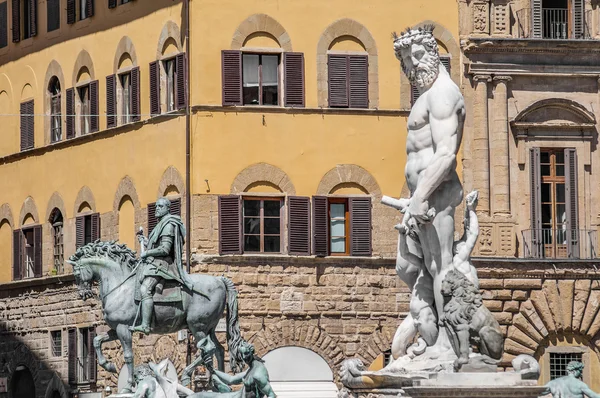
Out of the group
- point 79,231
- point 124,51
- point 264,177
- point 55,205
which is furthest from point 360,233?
point 55,205

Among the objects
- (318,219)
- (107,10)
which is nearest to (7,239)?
(107,10)

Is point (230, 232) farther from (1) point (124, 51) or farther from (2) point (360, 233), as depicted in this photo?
(1) point (124, 51)

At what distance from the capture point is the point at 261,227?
167ft

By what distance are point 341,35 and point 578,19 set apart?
19.6 feet

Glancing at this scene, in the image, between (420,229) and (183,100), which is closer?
(420,229)

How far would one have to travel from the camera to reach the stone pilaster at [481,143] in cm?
5188

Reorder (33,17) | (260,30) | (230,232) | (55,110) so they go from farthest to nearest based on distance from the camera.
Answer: (33,17) → (55,110) → (260,30) → (230,232)

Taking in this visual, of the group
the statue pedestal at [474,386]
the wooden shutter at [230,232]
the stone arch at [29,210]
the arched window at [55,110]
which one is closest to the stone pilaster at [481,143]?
the wooden shutter at [230,232]

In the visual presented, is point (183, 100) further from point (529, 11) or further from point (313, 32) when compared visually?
point (529, 11)

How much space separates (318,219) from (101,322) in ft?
24.2

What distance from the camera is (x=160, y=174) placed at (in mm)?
52344

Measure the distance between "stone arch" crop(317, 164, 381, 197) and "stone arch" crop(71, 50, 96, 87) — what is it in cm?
787

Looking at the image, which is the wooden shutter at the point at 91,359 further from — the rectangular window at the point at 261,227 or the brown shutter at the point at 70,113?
the rectangular window at the point at 261,227

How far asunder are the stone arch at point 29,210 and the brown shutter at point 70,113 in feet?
9.33
